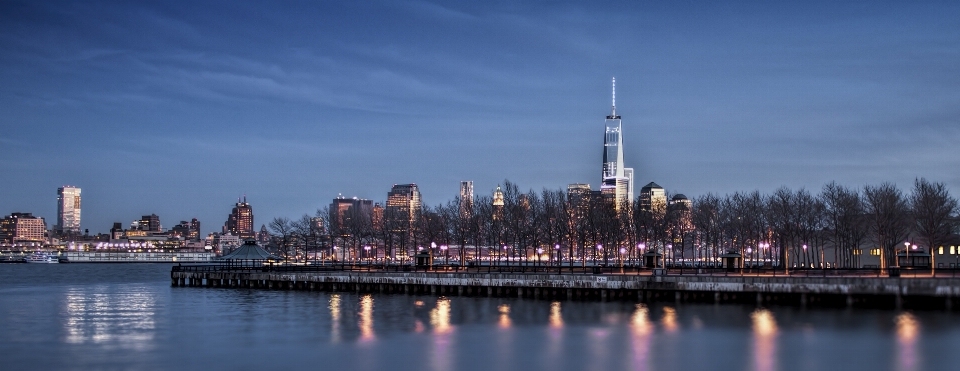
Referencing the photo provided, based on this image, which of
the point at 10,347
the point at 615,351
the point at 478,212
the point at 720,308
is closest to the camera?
the point at 615,351

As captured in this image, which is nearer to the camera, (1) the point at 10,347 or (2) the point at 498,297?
(1) the point at 10,347

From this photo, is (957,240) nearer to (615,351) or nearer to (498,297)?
(498,297)

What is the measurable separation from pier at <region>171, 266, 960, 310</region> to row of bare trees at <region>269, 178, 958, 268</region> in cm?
1518

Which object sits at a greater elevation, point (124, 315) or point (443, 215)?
point (443, 215)

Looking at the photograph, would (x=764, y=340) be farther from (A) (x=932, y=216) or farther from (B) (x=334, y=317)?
(A) (x=932, y=216)

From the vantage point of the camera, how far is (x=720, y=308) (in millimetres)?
63531

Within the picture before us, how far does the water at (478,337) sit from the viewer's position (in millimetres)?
43062

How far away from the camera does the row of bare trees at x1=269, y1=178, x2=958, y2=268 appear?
9706 centimetres

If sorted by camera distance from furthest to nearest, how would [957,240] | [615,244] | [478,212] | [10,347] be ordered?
[478,212] → [615,244] → [957,240] → [10,347]

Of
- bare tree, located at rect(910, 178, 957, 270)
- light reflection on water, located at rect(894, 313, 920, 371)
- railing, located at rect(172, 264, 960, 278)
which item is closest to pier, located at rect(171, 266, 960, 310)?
railing, located at rect(172, 264, 960, 278)

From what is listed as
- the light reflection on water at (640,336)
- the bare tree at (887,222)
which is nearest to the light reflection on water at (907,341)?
the light reflection on water at (640,336)

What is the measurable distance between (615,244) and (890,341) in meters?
85.0

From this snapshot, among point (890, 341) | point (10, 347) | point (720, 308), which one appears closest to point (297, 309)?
point (10, 347)

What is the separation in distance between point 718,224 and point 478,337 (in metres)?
78.0
